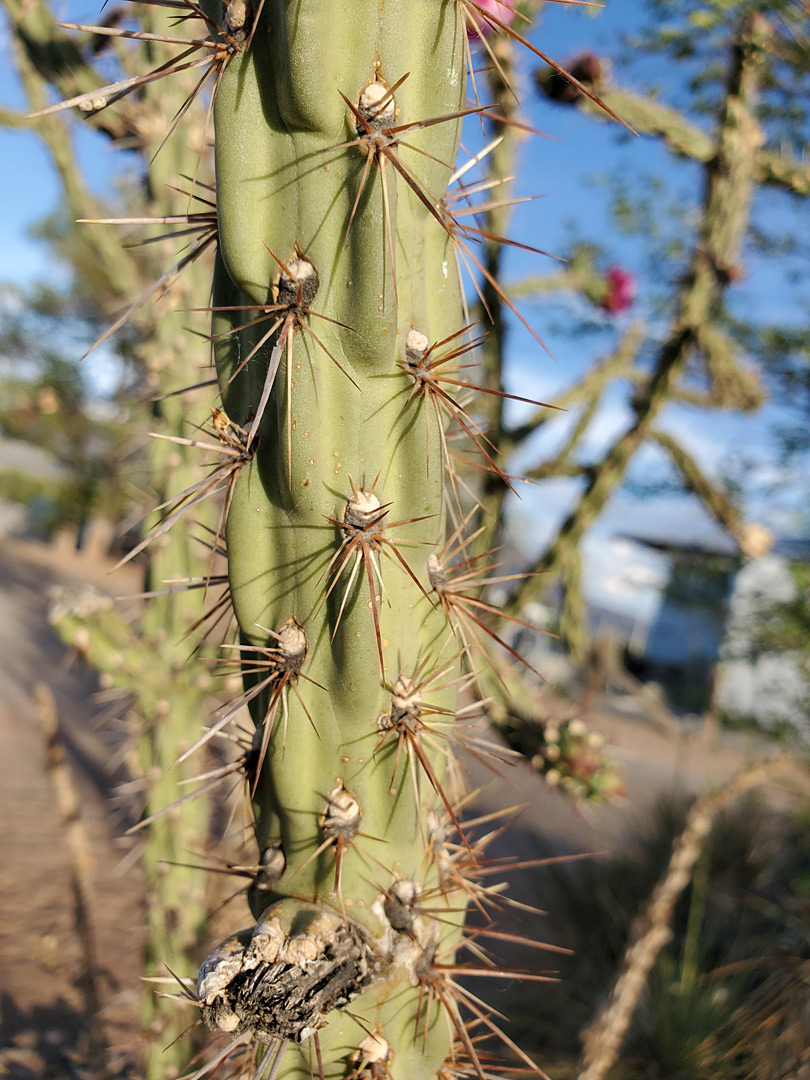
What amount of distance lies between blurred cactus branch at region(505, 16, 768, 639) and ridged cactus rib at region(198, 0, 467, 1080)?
177cm

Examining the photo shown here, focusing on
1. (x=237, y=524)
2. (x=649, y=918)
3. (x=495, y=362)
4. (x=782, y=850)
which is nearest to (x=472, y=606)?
(x=237, y=524)

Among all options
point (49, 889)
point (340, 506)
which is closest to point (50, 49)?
point (340, 506)

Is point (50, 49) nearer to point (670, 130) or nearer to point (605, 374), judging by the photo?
point (670, 130)

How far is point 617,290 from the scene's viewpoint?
13.3 feet

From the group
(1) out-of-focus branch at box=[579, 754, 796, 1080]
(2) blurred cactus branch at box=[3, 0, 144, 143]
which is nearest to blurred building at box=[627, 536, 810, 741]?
(1) out-of-focus branch at box=[579, 754, 796, 1080]

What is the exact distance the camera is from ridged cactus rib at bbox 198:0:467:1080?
2.84ft

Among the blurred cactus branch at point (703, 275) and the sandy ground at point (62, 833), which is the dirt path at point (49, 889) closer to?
the sandy ground at point (62, 833)

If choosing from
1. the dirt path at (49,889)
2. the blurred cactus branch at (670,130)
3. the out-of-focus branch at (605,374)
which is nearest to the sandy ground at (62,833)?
the dirt path at (49,889)

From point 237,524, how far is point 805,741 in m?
6.10

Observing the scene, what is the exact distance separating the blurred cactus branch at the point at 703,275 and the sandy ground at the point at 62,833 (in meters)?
0.78

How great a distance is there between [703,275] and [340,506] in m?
2.48

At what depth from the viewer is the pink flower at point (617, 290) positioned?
4.05 meters

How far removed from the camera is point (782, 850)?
521cm

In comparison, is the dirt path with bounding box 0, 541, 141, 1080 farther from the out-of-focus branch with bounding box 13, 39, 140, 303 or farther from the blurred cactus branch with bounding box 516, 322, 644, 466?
the blurred cactus branch with bounding box 516, 322, 644, 466
